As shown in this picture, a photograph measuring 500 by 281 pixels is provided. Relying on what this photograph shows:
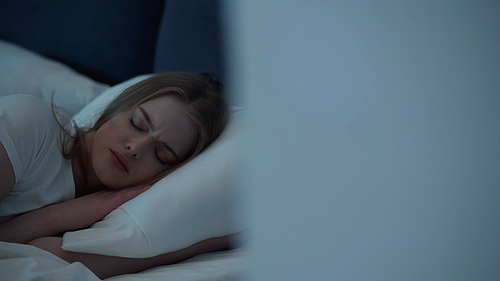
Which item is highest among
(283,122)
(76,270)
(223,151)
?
(283,122)

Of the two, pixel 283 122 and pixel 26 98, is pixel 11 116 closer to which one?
pixel 26 98

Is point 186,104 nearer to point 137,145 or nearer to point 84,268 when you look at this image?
point 137,145

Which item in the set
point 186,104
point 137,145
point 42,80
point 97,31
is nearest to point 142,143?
point 137,145

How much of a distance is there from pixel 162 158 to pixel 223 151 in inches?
6.2

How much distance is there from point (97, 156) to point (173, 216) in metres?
0.24

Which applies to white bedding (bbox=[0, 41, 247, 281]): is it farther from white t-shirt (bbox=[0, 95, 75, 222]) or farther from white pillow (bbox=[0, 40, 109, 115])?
white pillow (bbox=[0, 40, 109, 115])

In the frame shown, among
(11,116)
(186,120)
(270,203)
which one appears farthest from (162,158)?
(270,203)

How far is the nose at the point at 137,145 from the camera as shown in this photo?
0.62 meters

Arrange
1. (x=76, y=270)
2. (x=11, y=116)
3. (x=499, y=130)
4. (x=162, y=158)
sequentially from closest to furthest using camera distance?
(x=499, y=130) → (x=76, y=270) → (x=11, y=116) → (x=162, y=158)

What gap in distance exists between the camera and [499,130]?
0.12 meters

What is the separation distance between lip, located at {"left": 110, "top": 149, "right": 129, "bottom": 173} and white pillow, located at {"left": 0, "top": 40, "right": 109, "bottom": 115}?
18.2 inches

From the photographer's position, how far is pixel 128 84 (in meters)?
0.92

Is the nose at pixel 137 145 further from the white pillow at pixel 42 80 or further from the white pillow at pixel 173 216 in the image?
the white pillow at pixel 42 80

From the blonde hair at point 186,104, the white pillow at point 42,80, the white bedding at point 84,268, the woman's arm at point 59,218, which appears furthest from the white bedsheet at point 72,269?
the white pillow at point 42,80
